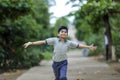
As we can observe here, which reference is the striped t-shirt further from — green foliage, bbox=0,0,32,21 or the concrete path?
green foliage, bbox=0,0,32,21

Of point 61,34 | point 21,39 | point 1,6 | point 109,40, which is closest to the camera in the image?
point 61,34

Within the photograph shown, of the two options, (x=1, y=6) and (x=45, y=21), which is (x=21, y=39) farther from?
(x=45, y=21)

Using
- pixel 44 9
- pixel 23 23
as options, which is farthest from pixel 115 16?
pixel 44 9

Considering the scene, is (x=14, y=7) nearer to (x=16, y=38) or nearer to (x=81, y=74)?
(x=16, y=38)

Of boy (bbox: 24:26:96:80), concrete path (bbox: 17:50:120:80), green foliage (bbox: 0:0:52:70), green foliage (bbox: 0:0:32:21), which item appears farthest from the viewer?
green foliage (bbox: 0:0:52:70)

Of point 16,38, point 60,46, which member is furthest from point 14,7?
point 60,46

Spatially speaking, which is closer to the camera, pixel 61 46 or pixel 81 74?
pixel 61 46

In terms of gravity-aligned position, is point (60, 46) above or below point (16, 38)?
below

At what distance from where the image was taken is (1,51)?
21938 millimetres

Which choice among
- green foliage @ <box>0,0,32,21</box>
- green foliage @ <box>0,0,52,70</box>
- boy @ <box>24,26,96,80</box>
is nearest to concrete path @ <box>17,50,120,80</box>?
green foliage @ <box>0,0,52,70</box>

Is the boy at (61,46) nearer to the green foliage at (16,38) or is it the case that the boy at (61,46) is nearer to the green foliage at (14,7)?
the green foliage at (14,7)

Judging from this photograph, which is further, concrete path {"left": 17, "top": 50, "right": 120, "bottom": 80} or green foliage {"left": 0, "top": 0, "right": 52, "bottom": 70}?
green foliage {"left": 0, "top": 0, "right": 52, "bottom": 70}

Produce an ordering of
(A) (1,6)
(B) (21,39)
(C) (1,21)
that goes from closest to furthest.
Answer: (A) (1,6) < (C) (1,21) < (B) (21,39)

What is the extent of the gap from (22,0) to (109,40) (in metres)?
9.47
